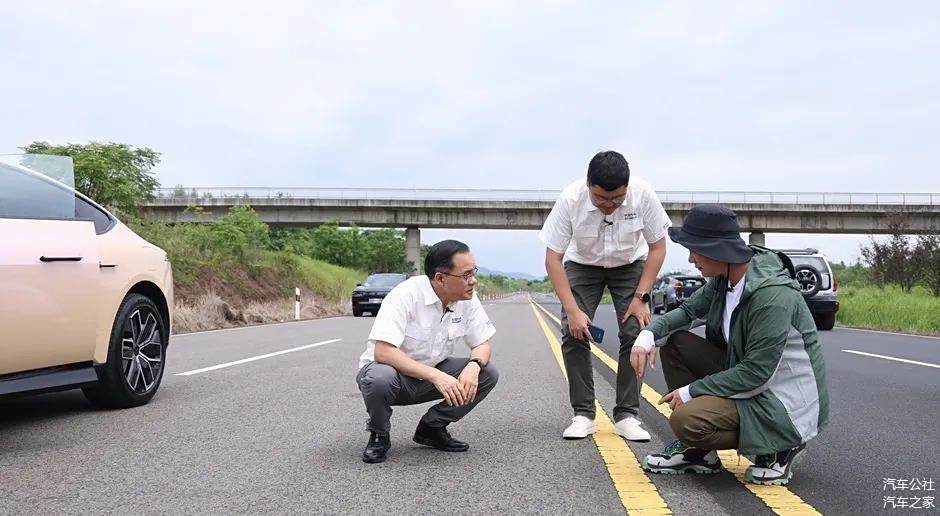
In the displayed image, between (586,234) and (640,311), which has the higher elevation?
(586,234)

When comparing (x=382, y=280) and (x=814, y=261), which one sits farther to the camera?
(x=382, y=280)

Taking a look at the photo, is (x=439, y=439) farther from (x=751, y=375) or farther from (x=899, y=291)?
(x=899, y=291)

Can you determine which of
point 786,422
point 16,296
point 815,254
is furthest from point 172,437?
point 815,254

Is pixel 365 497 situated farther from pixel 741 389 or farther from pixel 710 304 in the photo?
pixel 710 304

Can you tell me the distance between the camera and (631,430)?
457 centimetres

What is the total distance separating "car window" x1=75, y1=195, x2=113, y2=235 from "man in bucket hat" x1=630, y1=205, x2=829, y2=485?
3.70m

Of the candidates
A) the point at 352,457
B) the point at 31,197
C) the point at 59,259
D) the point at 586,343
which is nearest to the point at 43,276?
the point at 59,259

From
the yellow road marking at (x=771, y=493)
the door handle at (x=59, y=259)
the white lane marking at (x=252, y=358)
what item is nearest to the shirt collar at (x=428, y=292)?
the yellow road marking at (x=771, y=493)

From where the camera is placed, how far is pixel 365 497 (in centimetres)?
335

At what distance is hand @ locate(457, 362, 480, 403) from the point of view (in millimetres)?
3916

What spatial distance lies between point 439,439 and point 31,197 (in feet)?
9.33

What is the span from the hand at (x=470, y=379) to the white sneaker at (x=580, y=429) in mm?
848

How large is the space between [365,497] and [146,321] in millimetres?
3088

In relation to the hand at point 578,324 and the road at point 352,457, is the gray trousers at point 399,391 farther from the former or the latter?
the hand at point 578,324
